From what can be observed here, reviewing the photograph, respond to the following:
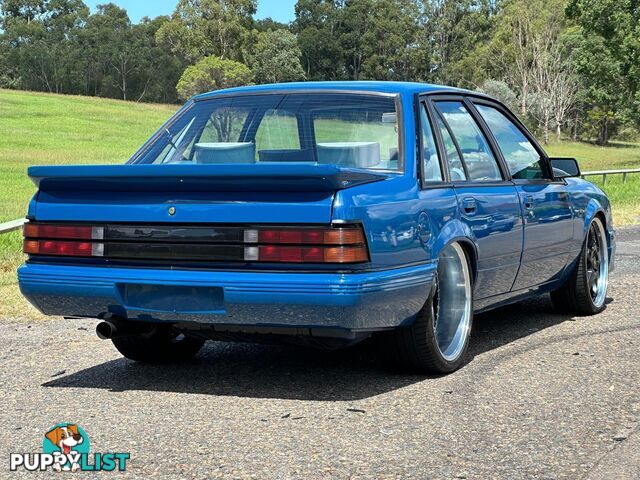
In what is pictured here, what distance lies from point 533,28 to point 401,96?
81703 millimetres

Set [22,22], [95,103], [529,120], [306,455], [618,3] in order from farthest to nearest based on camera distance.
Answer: [22,22]
[529,120]
[95,103]
[618,3]
[306,455]

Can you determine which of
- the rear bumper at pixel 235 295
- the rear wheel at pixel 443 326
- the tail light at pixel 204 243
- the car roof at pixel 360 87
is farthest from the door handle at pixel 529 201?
the tail light at pixel 204 243

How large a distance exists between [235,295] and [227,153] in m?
1.43

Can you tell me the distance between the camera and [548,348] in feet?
20.9

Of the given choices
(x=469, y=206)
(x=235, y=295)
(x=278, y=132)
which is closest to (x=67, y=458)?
(x=235, y=295)

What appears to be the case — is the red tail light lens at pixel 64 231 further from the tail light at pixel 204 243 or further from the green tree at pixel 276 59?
the green tree at pixel 276 59

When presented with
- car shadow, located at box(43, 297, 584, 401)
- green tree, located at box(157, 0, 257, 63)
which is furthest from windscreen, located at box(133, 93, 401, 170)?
green tree, located at box(157, 0, 257, 63)

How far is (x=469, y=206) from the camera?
18.8 feet

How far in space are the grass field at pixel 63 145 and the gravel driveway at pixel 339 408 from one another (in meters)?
2.65

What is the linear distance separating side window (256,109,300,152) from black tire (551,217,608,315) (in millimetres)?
2530

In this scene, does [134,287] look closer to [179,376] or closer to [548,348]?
[179,376]

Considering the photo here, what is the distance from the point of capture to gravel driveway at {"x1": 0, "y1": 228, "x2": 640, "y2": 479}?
398cm

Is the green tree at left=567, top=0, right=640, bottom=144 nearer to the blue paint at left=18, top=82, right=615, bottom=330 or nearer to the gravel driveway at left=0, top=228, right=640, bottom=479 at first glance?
the gravel driveway at left=0, top=228, right=640, bottom=479

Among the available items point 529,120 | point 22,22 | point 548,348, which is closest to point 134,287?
point 548,348
